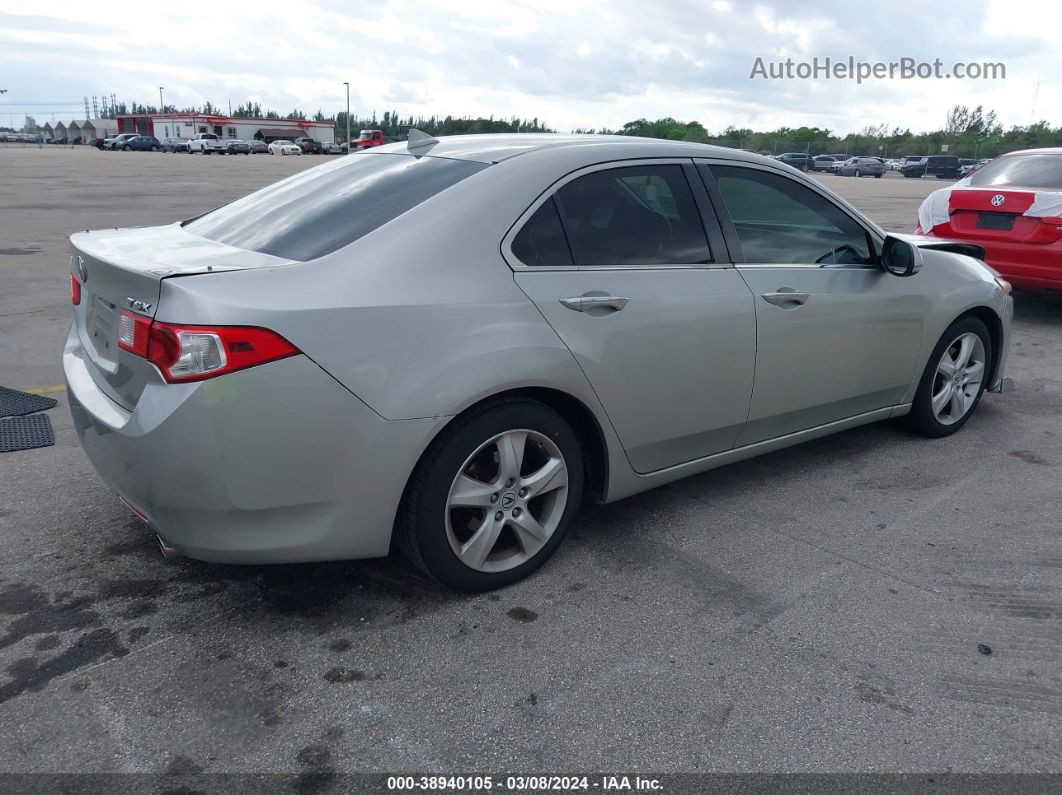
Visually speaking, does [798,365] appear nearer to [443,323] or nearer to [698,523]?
[698,523]

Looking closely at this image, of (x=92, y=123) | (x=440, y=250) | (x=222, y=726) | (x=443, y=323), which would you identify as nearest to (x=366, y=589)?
(x=222, y=726)

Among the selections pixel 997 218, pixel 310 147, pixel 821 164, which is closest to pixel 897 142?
pixel 821 164

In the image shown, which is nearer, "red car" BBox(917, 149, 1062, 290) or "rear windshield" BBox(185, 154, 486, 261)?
"rear windshield" BBox(185, 154, 486, 261)

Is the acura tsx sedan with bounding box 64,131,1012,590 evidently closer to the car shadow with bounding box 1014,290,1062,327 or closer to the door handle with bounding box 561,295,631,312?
the door handle with bounding box 561,295,631,312

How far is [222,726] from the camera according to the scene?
2.47 meters

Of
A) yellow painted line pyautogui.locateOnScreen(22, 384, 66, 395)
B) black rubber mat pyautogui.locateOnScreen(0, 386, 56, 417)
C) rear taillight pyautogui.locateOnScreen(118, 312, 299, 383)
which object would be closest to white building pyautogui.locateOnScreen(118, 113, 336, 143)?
yellow painted line pyautogui.locateOnScreen(22, 384, 66, 395)

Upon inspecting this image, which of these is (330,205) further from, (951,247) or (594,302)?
(951,247)

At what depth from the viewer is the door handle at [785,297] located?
12.5 ft

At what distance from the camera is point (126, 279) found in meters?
2.88

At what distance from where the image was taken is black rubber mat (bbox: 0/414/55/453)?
450 cm

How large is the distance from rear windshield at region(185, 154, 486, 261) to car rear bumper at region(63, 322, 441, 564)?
569 millimetres

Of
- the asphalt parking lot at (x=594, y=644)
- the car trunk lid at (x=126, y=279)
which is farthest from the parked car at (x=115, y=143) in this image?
the car trunk lid at (x=126, y=279)

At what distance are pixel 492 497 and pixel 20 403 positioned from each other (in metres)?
3.42

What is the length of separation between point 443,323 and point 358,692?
1.14 m
